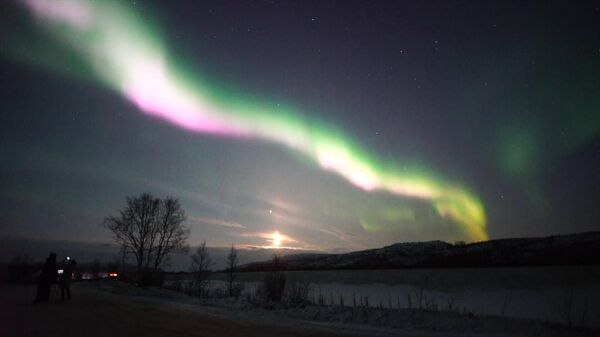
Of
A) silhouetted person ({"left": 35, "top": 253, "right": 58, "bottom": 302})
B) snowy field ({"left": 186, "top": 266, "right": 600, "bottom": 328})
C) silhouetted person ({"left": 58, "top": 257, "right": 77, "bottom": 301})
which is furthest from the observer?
snowy field ({"left": 186, "top": 266, "right": 600, "bottom": 328})

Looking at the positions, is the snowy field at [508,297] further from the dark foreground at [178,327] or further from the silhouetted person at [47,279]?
the silhouetted person at [47,279]

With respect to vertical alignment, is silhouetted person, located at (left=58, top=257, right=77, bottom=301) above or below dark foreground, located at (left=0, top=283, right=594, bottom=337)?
above

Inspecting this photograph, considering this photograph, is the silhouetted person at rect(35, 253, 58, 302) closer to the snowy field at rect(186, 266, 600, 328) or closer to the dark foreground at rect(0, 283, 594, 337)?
the dark foreground at rect(0, 283, 594, 337)

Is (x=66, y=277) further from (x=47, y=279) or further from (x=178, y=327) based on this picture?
(x=178, y=327)

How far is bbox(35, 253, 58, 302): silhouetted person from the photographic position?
1010 inches

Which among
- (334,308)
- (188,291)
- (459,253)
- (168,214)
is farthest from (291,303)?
(459,253)

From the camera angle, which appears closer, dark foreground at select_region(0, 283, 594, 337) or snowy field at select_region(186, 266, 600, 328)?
dark foreground at select_region(0, 283, 594, 337)

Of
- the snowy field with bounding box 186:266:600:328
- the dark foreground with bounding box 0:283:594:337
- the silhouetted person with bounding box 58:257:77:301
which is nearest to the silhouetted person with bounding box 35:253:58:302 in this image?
the silhouetted person with bounding box 58:257:77:301

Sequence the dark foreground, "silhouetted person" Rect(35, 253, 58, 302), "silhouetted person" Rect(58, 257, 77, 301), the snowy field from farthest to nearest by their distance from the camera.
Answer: the snowy field
"silhouetted person" Rect(58, 257, 77, 301)
"silhouetted person" Rect(35, 253, 58, 302)
the dark foreground

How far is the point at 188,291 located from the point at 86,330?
33967mm

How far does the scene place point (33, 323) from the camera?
49.4 feet

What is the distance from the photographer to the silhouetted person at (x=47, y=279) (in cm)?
2566

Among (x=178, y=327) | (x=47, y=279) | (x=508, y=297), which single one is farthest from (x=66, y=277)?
(x=508, y=297)

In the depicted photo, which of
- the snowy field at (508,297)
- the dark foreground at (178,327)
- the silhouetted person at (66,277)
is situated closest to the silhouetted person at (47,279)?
the silhouetted person at (66,277)
